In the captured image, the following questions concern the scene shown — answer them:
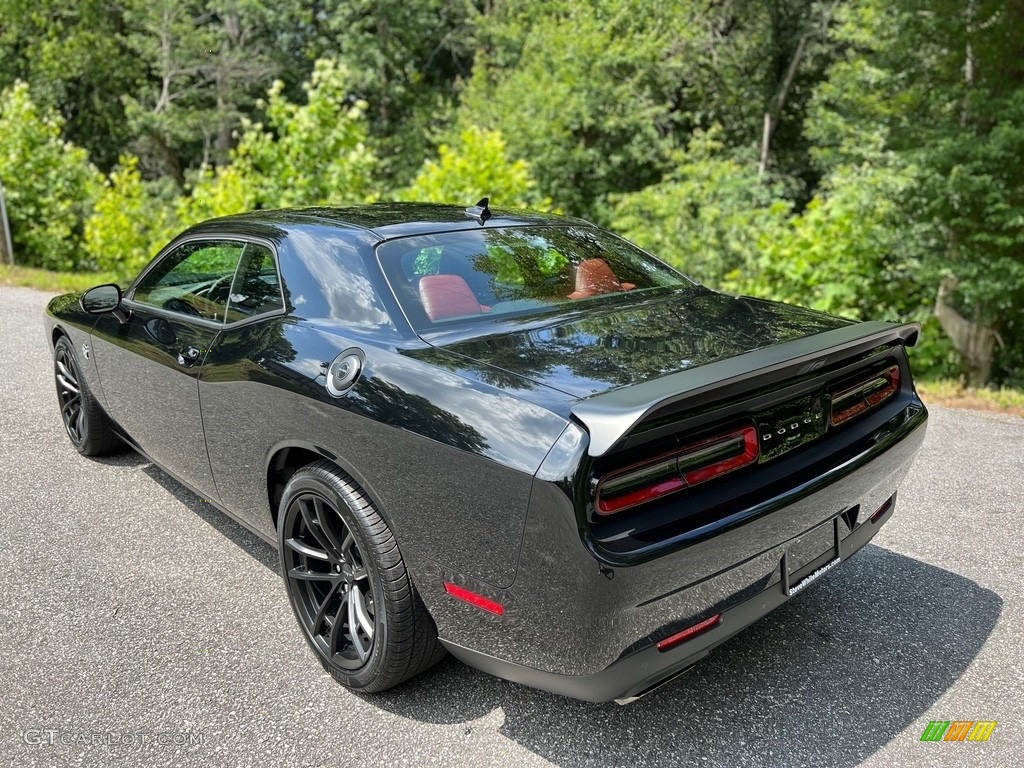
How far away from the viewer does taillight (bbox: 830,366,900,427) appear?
2.47 metres

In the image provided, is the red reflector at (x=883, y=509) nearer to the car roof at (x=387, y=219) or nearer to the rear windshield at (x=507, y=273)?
the rear windshield at (x=507, y=273)

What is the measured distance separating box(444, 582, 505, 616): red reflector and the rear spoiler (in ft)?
1.71

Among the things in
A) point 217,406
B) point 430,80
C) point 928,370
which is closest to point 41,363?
point 217,406

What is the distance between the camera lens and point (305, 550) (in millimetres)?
2590

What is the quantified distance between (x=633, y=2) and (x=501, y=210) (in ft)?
62.8

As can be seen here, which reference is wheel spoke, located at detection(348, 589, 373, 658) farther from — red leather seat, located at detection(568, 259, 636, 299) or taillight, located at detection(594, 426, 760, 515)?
red leather seat, located at detection(568, 259, 636, 299)

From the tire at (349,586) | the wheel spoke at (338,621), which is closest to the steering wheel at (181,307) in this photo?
the tire at (349,586)

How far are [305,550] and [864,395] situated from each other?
1963 mm

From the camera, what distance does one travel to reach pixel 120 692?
2.49 metres

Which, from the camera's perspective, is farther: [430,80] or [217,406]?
[430,80]

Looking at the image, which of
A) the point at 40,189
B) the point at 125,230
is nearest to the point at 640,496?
the point at 125,230

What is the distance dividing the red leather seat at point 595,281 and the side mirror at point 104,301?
2203 millimetres

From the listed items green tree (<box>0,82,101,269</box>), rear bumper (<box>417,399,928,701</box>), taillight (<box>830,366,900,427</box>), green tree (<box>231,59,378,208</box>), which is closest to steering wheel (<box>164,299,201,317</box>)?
rear bumper (<box>417,399,928,701</box>)

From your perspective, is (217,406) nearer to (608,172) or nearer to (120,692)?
(120,692)
